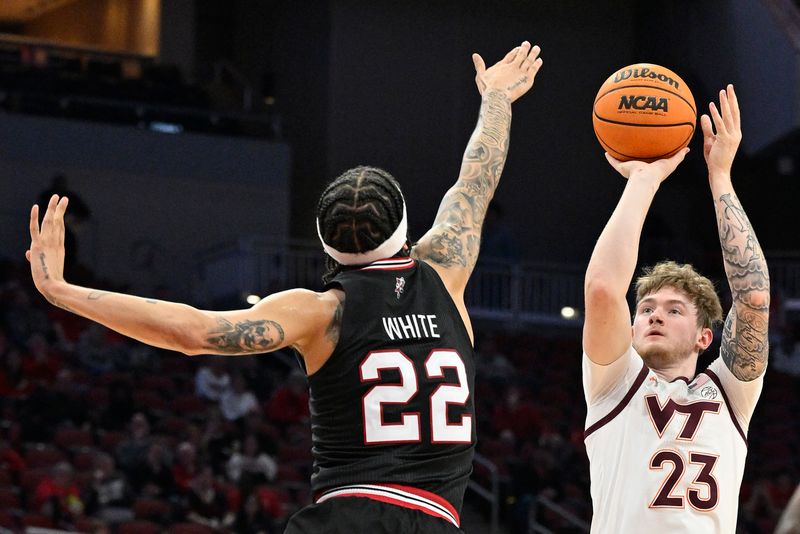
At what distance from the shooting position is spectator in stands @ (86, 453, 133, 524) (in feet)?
35.4

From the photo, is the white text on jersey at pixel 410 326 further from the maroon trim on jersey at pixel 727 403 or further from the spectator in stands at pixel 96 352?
the spectator in stands at pixel 96 352

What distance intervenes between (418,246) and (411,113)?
56.5ft

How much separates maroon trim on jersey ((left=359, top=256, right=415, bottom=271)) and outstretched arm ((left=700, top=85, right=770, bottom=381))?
114cm

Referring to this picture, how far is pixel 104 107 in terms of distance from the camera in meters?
18.1

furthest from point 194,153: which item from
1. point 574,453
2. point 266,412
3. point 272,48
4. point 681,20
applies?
point 681,20

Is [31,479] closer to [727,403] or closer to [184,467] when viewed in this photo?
[184,467]

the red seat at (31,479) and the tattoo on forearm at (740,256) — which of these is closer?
the tattoo on forearm at (740,256)

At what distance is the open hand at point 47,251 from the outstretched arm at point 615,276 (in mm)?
1505

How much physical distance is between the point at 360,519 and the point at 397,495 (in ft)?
0.40

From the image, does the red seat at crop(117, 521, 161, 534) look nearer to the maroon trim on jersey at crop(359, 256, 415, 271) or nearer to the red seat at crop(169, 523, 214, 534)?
the red seat at crop(169, 523, 214, 534)

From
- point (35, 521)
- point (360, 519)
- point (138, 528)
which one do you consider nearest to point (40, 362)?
point (35, 521)

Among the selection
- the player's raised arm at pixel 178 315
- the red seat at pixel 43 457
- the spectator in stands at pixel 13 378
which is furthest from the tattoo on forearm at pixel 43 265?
the spectator in stands at pixel 13 378

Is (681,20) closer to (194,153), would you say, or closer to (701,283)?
(194,153)

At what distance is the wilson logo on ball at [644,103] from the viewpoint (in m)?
4.30
